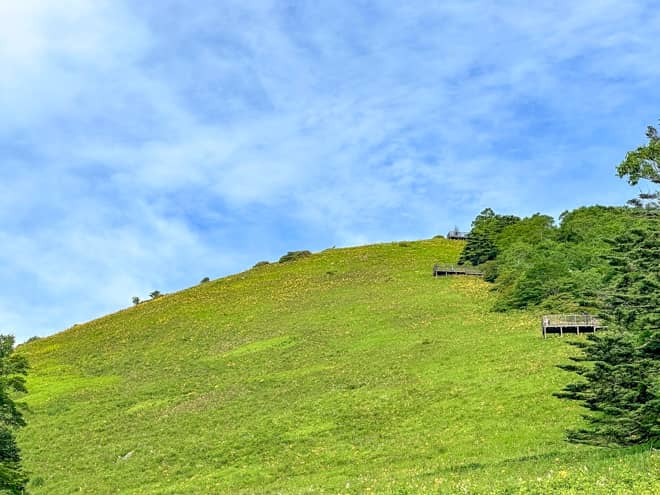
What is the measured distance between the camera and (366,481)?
21781mm

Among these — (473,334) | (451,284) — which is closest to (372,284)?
(451,284)

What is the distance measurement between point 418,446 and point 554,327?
21.9 metres

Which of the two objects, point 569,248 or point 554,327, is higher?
point 569,248

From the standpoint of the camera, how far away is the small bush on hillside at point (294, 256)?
11124 cm

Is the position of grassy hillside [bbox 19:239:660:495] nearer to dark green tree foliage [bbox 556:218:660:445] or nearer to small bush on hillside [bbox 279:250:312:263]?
dark green tree foliage [bbox 556:218:660:445]

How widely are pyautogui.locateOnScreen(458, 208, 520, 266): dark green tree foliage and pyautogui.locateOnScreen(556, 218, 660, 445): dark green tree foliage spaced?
63.5 m

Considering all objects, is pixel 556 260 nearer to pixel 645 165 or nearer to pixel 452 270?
pixel 452 270

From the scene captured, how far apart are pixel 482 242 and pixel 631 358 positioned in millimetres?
67195

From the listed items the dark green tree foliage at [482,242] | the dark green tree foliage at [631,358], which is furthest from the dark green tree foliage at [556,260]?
the dark green tree foliage at [631,358]

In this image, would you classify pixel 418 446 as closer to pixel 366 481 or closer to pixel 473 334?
pixel 366 481

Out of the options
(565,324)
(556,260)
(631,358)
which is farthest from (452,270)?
(631,358)

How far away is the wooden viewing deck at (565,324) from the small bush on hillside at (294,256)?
69.0m

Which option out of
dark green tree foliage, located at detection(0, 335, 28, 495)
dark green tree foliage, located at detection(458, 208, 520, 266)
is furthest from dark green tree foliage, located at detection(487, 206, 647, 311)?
dark green tree foliage, located at detection(0, 335, 28, 495)

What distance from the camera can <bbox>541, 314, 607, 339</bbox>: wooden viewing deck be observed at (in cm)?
4469
